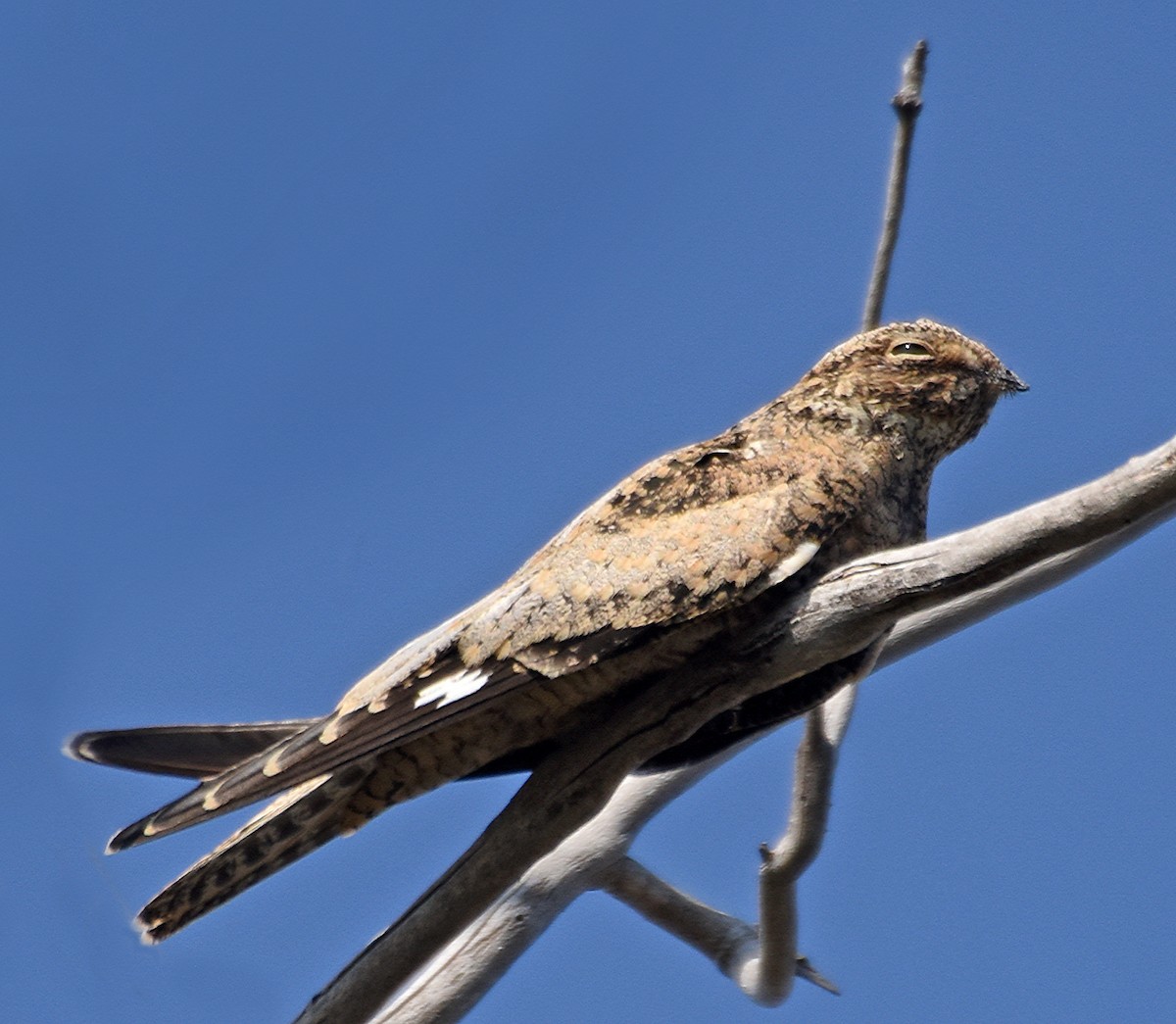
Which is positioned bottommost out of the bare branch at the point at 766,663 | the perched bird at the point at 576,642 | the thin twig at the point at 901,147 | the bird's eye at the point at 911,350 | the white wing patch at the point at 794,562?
the bare branch at the point at 766,663

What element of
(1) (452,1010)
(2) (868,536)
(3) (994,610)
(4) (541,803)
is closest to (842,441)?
(2) (868,536)

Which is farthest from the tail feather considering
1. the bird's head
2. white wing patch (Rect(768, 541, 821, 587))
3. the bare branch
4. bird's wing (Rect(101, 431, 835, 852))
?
the bird's head

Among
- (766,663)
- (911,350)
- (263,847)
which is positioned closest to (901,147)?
(911,350)

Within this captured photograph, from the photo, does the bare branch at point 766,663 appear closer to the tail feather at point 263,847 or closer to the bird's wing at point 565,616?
the bird's wing at point 565,616

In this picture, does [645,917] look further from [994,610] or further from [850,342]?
[850,342]

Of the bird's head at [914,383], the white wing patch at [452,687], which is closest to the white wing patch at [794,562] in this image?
the bird's head at [914,383]

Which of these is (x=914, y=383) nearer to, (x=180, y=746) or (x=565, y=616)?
(x=565, y=616)
